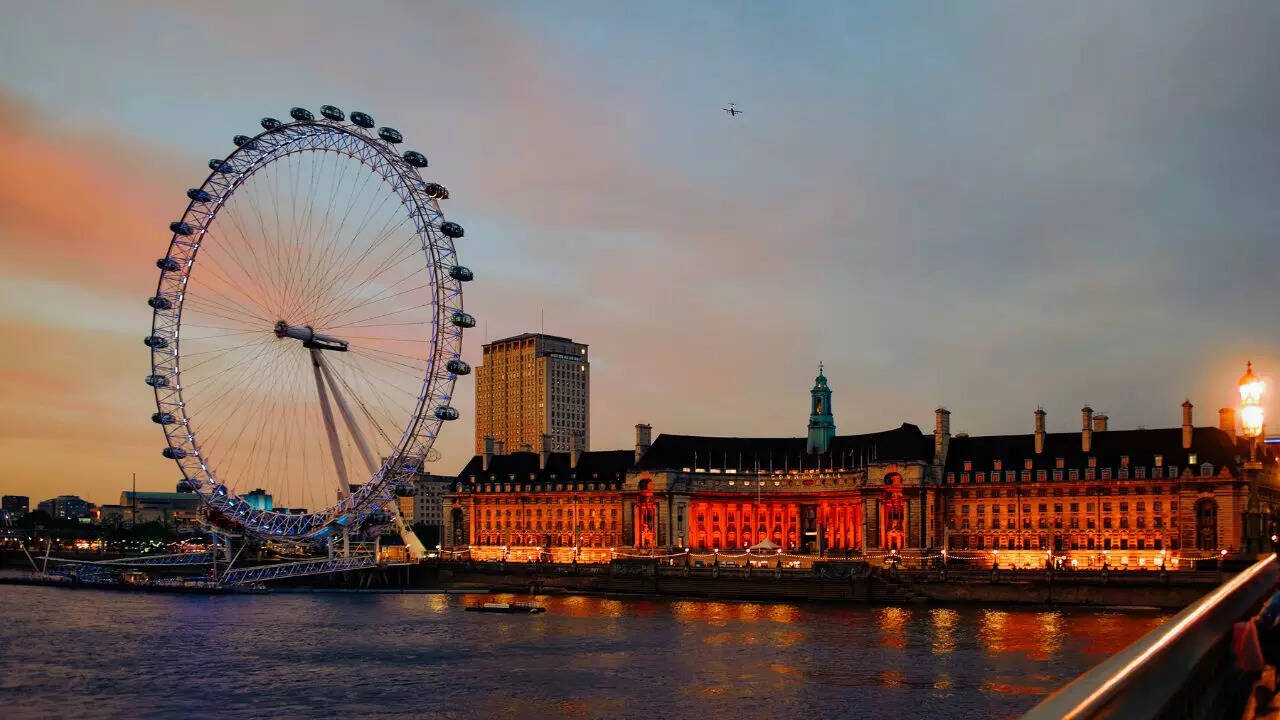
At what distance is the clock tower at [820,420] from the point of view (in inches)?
7387

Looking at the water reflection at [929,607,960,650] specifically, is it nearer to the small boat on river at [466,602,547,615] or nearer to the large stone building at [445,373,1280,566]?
the large stone building at [445,373,1280,566]

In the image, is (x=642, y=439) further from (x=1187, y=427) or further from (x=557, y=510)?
(x=1187, y=427)

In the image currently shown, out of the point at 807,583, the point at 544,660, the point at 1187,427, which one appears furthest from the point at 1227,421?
the point at 544,660

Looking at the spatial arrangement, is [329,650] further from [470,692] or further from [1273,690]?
[1273,690]

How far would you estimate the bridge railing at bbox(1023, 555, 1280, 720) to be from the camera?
731cm

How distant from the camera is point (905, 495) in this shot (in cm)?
16225

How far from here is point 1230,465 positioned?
143 meters

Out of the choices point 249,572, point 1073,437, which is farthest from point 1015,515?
point 249,572

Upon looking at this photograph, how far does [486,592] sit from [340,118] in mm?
65523

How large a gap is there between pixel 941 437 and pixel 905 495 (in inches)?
383

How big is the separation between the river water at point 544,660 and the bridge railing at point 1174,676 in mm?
44564

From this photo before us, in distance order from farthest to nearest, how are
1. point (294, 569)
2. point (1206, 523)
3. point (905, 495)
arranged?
1. point (905, 495)
2. point (294, 569)
3. point (1206, 523)

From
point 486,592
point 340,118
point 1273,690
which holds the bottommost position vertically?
point 486,592

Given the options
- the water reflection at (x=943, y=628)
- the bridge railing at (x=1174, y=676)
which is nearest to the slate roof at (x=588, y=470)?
the water reflection at (x=943, y=628)
